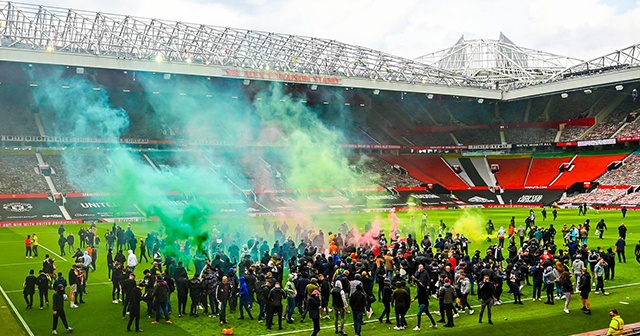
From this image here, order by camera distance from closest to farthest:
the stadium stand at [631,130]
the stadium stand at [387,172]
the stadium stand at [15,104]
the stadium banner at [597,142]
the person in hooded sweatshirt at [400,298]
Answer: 1. the person in hooded sweatshirt at [400,298]
2. the stadium stand at [15,104]
3. the stadium stand at [387,172]
4. the stadium stand at [631,130]
5. the stadium banner at [597,142]

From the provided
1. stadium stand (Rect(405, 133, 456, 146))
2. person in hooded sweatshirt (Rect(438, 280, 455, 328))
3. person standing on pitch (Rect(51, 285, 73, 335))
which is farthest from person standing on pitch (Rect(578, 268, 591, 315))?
stadium stand (Rect(405, 133, 456, 146))

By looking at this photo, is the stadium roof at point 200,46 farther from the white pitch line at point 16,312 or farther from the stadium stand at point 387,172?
the white pitch line at point 16,312

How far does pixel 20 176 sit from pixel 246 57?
73.6 feet

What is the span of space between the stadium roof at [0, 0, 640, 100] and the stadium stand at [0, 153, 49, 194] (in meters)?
8.77

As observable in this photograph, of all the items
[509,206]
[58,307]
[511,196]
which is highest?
[511,196]

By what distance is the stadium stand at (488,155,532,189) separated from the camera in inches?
2516

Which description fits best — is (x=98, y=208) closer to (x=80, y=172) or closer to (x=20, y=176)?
(x=80, y=172)

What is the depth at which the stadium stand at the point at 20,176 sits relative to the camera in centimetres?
4428

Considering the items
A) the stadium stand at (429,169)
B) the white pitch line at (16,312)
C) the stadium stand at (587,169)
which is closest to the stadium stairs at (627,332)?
the white pitch line at (16,312)

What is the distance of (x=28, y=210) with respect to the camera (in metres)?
41.8

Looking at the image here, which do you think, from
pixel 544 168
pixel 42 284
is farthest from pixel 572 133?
pixel 42 284

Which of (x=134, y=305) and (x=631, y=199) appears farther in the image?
(x=631, y=199)

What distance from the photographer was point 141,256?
77.4 ft

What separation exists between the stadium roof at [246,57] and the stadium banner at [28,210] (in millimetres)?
11392
